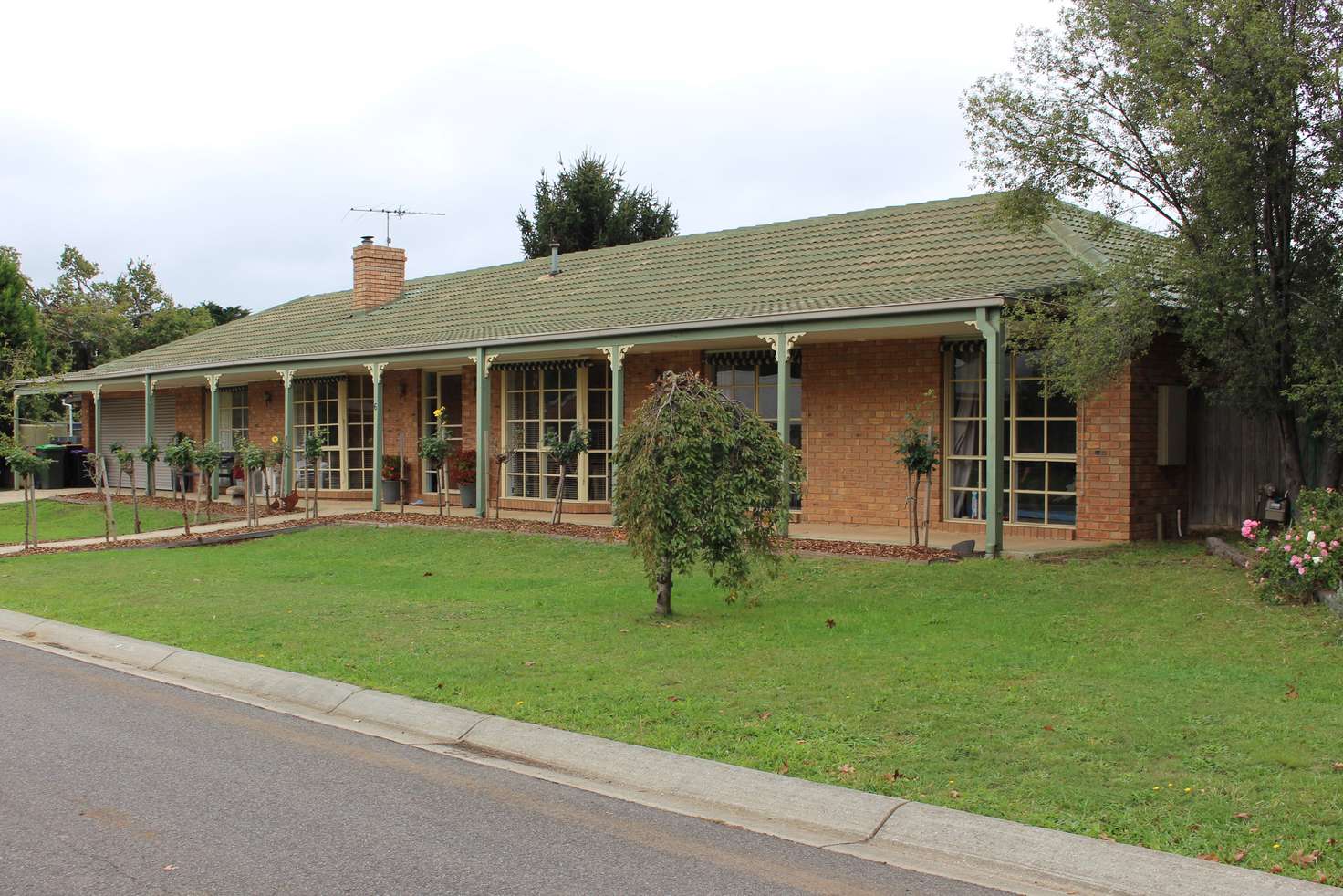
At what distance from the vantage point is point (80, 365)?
5144 cm

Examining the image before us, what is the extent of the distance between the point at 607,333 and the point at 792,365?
112 inches

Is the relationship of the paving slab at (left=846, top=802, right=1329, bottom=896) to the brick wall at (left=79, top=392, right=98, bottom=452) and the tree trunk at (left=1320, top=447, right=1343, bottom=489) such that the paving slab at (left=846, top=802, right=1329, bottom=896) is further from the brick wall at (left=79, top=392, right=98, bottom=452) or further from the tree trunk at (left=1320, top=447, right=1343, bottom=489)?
the brick wall at (left=79, top=392, right=98, bottom=452)

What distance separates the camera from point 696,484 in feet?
33.5

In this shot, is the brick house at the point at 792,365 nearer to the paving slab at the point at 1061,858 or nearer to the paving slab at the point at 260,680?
the paving slab at the point at 260,680

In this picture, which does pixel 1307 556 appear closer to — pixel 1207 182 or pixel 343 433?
pixel 1207 182

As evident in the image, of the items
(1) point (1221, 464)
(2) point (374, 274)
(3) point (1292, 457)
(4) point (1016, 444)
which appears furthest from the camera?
(2) point (374, 274)

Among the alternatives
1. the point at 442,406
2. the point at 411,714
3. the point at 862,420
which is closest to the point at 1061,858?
the point at 411,714

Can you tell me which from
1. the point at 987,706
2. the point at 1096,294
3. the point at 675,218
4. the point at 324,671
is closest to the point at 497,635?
the point at 324,671

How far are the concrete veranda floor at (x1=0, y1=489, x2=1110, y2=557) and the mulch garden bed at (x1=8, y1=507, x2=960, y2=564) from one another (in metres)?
0.48

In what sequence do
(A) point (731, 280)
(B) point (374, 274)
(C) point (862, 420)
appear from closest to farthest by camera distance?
(C) point (862, 420) → (A) point (731, 280) → (B) point (374, 274)

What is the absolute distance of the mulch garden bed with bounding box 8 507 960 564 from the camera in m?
13.7

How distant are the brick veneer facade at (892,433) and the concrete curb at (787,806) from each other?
9.74 metres

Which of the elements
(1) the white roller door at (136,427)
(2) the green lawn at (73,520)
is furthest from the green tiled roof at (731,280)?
(2) the green lawn at (73,520)

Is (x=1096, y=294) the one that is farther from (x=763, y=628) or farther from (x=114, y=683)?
(x=114, y=683)
